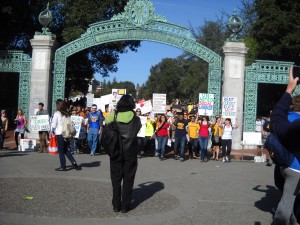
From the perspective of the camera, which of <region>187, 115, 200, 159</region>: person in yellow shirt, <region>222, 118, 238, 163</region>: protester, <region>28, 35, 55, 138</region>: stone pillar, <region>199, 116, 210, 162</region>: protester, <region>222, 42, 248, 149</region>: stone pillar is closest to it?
<region>199, 116, 210, 162</region>: protester

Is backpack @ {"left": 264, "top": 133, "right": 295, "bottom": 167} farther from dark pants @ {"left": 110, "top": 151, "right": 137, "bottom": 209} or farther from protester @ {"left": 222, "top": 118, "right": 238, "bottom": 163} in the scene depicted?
protester @ {"left": 222, "top": 118, "right": 238, "bottom": 163}

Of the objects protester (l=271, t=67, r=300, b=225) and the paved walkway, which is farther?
the paved walkway

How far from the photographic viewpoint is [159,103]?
17.8 meters

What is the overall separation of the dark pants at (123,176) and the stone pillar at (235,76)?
10009 millimetres

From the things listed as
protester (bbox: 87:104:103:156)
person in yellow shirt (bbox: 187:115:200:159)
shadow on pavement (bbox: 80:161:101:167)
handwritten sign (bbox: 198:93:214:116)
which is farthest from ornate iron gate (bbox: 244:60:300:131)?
shadow on pavement (bbox: 80:161:101:167)

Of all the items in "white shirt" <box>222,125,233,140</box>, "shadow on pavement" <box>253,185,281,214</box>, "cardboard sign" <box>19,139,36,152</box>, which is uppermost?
"white shirt" <box>222,125,233,140</box>

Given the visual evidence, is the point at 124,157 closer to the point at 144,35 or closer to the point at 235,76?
the point at 235,76

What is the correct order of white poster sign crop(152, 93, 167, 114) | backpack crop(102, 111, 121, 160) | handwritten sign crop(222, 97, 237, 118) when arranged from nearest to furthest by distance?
1. backpack crop(102, 111, 121, 160)
2. handwritten sign crop(222, 97, 237, 118)
3. white poster sign crop(152, 93, 167, 114)

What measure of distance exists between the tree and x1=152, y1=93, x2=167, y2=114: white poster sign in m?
8.59

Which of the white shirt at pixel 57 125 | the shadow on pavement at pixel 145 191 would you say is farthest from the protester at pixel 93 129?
the shadow on pavement at pixel 145 191

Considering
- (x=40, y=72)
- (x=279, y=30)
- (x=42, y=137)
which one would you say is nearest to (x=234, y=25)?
(x=40, y=72)

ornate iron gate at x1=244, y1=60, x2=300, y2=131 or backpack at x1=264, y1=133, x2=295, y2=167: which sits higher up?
ornate iron gate at x1=244, y1=60, x2=300, y2=131

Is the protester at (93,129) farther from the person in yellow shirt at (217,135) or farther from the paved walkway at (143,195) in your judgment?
the person in yellow shirt at (217,135)

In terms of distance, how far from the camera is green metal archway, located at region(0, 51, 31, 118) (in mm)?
17234
